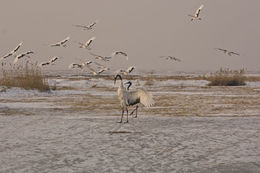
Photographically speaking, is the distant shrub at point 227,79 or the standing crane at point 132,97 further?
the distant shrub at point 227,79

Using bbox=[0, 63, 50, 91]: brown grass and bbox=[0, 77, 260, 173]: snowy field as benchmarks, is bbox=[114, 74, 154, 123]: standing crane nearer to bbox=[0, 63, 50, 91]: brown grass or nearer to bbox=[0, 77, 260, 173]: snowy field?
bbox=[0, 77, 260, 173]: snowy field

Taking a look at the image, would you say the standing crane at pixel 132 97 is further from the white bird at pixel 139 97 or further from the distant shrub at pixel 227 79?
the distant shrub at pixel 227 79

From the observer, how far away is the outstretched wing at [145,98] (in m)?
9.91

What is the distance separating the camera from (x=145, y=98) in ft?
32.8

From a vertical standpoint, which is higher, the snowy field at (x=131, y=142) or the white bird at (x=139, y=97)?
the white bird at (x=139, y=97)

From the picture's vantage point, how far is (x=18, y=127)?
9.13 metres

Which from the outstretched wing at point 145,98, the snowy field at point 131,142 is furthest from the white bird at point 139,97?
the snowy field at point 131,142

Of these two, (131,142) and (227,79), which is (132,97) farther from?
(227,79)

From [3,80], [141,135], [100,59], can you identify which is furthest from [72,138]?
[3,80]

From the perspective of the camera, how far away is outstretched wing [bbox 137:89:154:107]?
991cm

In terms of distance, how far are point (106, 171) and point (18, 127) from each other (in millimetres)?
4753

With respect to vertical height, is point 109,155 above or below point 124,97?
below

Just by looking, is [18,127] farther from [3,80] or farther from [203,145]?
[3,80]

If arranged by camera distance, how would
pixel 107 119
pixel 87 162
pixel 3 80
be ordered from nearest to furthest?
pixel 87 162 → pixel 107 119 → pixel 3 80
